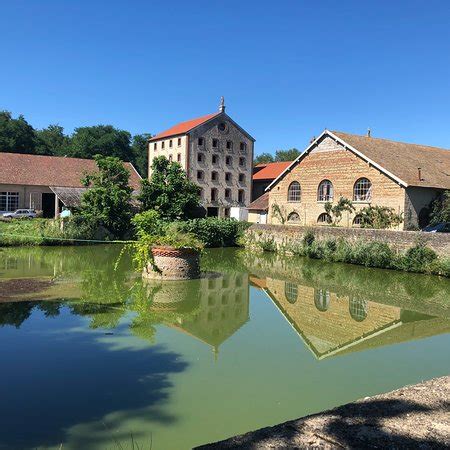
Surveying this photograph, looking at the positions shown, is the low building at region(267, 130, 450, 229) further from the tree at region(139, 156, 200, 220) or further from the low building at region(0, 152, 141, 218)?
the low building at region(0, 152, 141, 218)

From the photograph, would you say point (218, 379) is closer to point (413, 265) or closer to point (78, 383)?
point (78, 383)

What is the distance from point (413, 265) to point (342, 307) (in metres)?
9.74

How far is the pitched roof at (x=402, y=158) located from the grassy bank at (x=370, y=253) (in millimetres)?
6203

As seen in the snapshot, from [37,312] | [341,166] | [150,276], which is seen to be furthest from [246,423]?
[341,166]

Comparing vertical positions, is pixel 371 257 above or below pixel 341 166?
below

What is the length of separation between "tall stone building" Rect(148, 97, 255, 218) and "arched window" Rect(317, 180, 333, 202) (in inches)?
629

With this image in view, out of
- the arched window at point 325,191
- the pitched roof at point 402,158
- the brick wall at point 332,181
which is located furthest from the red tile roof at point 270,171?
the arched window at point 325,191

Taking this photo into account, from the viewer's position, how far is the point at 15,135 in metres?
64.6

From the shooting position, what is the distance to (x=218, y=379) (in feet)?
24.0

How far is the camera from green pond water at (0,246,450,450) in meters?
5.84

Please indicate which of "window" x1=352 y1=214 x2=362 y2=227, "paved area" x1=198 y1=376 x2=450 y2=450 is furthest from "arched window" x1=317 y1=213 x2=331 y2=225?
"paved area" x1=198 y1=376 x2=450 y2=450

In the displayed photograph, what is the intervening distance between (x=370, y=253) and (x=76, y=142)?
193 ft

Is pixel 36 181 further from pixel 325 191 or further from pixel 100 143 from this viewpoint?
pixel 100 143

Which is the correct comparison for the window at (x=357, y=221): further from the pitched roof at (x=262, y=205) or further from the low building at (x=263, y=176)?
the low building at (x=263, y=176)
